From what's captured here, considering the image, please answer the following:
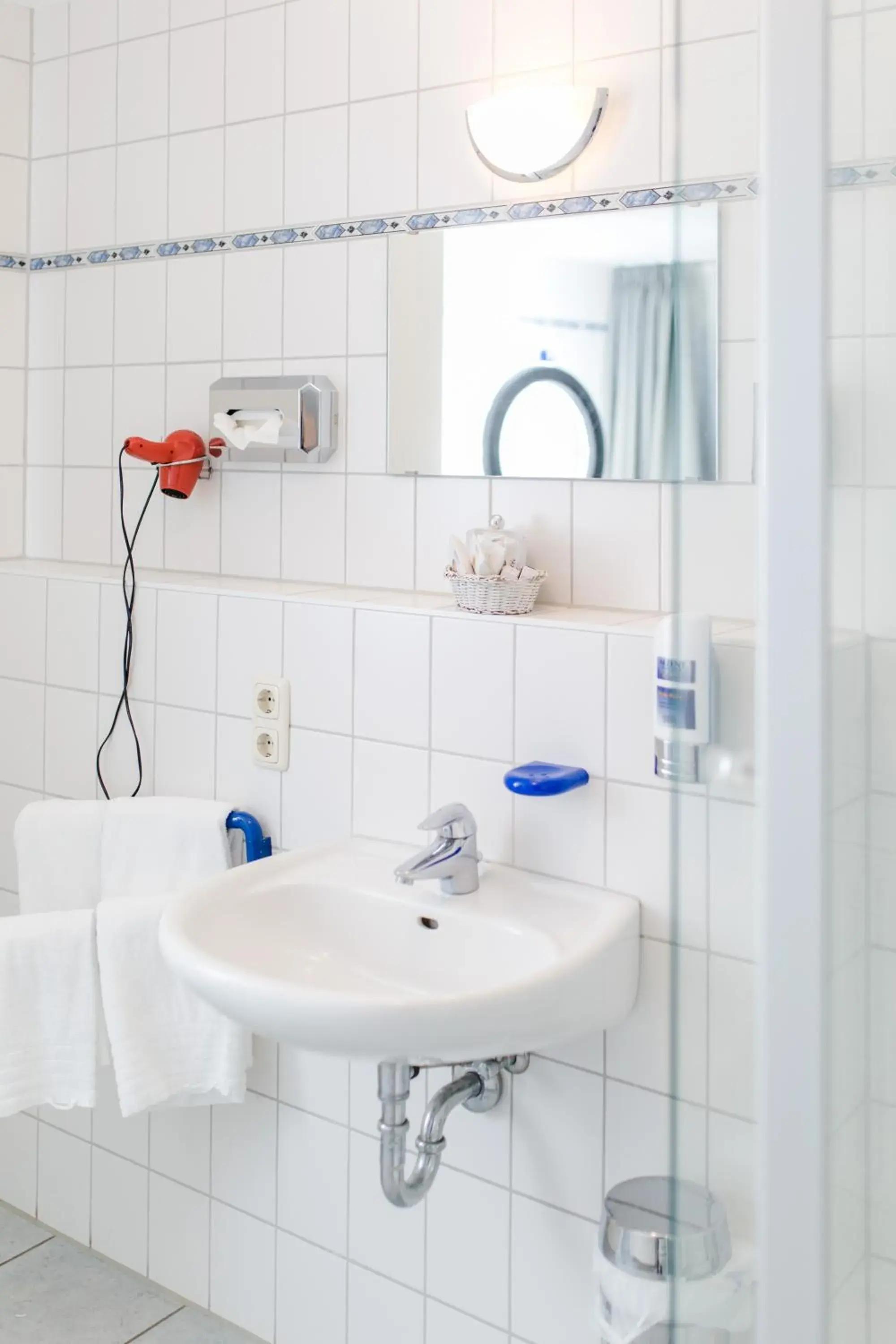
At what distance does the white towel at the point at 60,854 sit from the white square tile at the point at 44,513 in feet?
2.33

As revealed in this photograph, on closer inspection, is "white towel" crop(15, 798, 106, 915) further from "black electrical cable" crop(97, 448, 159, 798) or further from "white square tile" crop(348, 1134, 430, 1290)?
"white square tile" crop(348, 1134, 430, 1290)

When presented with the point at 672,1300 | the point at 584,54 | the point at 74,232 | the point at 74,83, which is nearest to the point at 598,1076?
the point at 672,1300

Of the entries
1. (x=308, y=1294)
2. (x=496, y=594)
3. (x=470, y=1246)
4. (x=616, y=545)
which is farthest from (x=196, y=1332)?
(x=616, y=545)

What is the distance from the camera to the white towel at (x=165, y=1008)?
6.19ft

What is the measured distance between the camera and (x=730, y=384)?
604 millimetres

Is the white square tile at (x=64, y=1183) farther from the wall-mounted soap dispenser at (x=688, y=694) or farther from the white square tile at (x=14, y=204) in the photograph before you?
the wall-mounted soap dispenser at (x=688, y=694)

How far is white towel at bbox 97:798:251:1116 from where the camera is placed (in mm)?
1886

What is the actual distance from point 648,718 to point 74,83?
1841 millimetres

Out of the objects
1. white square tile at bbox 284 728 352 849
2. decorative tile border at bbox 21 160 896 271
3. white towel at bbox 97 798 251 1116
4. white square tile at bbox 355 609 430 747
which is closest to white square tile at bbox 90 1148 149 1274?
white towel at bbox 97 798 251 1116

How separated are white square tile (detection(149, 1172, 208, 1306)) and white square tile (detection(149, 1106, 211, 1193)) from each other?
0.05 ft

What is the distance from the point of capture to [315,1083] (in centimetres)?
205

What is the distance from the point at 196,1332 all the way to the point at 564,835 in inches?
46.4

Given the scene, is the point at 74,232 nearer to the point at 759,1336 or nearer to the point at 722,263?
the point at 722,263

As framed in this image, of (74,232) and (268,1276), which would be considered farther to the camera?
(74,232)
